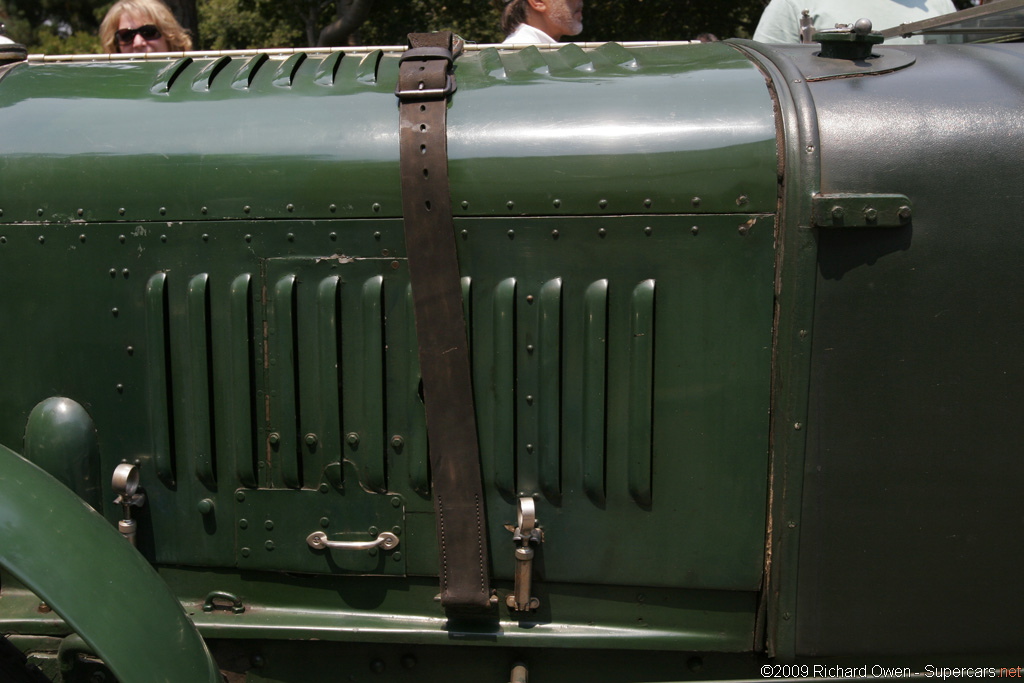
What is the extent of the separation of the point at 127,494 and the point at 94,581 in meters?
0.39

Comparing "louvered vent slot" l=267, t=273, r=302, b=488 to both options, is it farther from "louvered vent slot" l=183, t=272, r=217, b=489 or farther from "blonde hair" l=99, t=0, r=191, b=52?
"blonde hair" l=99, t=0, r=191, b=52

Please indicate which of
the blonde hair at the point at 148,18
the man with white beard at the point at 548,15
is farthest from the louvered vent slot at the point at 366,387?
the blonde hair at the point at 148,18

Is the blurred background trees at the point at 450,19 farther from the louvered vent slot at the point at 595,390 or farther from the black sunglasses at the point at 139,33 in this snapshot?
the louvered vent slot at the point at 595,390

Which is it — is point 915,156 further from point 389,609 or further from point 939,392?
point 389,609

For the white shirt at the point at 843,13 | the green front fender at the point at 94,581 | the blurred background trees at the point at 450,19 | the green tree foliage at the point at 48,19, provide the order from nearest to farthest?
the green front fender at the point at 94,581
the white shirt at the point at 843,13
the blurred background trees at the point at 450,19
the green tree foliage at the point at 48,19

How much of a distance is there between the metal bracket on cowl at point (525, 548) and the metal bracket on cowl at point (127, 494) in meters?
0.84

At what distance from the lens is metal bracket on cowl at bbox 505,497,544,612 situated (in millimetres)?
1952

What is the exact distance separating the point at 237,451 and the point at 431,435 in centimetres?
45

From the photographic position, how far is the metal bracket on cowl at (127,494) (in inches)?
79.8

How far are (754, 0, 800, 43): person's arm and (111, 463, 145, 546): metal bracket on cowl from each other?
8.20 ft

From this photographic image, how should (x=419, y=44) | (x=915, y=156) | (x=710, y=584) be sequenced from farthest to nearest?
(x=419, y=44) < (x=710, y=584) < (x=915, y=156)

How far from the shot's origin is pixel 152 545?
2107 mm

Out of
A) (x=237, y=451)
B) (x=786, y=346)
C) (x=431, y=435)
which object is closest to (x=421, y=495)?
(x=431, y=435)

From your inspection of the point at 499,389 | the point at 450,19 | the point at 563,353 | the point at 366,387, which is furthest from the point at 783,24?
the point at 450,19
